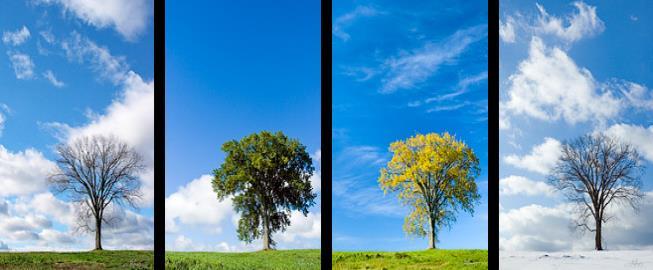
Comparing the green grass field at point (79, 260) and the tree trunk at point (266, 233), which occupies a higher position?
the tree trunk at point (266, 233)

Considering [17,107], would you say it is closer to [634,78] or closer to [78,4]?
[78,4]

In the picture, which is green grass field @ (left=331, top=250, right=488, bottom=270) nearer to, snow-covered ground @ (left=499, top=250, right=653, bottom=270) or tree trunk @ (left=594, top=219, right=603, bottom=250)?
snow-covered ground @ (left=499, top=250, right=653, bottom=270)

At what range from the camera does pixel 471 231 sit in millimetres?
2525

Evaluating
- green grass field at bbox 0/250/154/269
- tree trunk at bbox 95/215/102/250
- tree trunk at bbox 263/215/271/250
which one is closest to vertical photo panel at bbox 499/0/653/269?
tree trunk at bbox 263/215/271/250

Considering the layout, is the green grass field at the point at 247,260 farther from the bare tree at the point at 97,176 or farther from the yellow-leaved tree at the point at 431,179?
the yellow-leaved tree at the point at 431,179

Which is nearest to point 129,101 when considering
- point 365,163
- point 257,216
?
point 257,216

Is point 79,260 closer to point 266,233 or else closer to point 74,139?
point 74,139

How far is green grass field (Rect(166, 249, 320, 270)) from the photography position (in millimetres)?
2479

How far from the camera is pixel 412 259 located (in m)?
2.53

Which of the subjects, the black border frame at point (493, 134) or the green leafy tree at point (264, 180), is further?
the green leafy tree at point (264, 180)

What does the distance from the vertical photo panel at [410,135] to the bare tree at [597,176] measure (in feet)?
1.26

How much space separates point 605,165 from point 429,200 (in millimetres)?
805

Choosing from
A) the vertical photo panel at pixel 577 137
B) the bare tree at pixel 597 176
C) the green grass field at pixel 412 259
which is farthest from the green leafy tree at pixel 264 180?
the bare tree at pixel 597 176

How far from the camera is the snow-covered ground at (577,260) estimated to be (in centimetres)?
242
